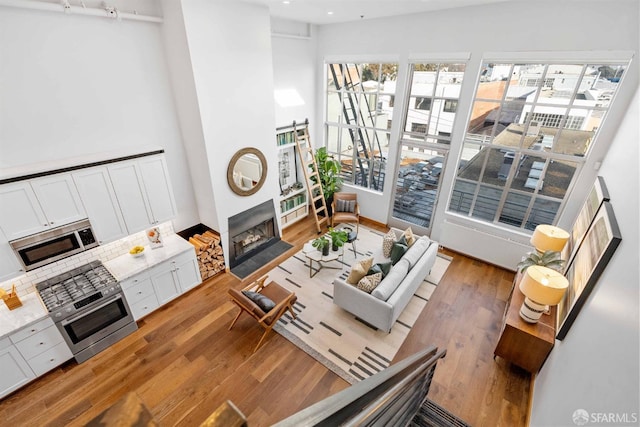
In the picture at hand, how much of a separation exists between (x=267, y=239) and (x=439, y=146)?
3.91 metres

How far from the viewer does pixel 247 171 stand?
5.34m

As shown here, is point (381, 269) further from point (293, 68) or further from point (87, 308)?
point (293, 68)

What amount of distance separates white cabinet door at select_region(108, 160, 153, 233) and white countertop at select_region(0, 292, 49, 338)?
4.28 feet

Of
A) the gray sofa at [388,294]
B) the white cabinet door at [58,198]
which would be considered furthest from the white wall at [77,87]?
the gray sofa at [388,294]

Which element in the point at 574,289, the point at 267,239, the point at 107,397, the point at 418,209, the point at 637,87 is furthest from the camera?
the point at 418,209

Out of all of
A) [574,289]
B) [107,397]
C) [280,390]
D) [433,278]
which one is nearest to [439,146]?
[433,278]

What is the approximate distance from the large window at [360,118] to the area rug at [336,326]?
8.42 ft

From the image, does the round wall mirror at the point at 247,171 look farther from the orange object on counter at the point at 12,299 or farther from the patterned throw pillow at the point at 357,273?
the orange object on counter at the point at 12,299

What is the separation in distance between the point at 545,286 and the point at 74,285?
5626mm

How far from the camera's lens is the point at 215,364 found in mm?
3854

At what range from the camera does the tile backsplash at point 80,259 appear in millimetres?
3712

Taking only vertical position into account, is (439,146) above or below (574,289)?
above

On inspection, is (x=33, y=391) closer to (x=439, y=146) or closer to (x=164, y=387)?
(x=164, y=387)

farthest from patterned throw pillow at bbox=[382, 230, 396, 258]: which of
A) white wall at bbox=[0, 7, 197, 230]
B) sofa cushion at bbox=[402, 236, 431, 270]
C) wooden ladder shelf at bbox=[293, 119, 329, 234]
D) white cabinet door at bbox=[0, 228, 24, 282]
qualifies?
white cabinet door at bbox=[0, 228, 24, 282]
